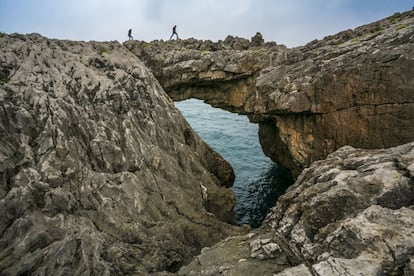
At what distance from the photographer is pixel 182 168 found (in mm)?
28359

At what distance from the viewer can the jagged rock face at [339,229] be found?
8.93 meters

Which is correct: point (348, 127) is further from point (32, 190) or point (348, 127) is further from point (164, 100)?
point (32, 190)

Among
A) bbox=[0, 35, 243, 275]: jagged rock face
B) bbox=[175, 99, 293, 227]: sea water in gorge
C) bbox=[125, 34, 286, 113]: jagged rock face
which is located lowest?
bbox=[175, 99, 293, 227]: sea water in gorge

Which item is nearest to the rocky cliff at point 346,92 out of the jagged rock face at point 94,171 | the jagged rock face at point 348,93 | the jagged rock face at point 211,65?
the jagged rock face at point 348,93

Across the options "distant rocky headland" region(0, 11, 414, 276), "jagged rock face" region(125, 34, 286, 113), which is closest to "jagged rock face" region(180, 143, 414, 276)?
"distant rocky headland" region(0, 11, 414, 276)

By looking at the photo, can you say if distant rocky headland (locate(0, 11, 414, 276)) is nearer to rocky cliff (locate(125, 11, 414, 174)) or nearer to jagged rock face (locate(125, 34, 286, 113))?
rocky cliff (locate(125, 11, 414, 174))

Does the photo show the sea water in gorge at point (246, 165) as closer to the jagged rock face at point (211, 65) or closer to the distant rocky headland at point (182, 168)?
the distant rocky headland at point (182, 168)

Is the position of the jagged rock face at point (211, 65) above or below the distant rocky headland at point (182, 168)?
above

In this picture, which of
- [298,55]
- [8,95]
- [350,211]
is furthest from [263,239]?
[298,55]

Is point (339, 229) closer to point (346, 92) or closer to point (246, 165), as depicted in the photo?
point (346, 92)

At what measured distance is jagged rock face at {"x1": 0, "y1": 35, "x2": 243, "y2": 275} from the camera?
A: 17484 millimetres

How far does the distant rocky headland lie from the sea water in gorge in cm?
768

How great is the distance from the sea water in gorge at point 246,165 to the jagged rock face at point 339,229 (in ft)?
77.2

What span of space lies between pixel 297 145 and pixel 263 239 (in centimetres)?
1849
